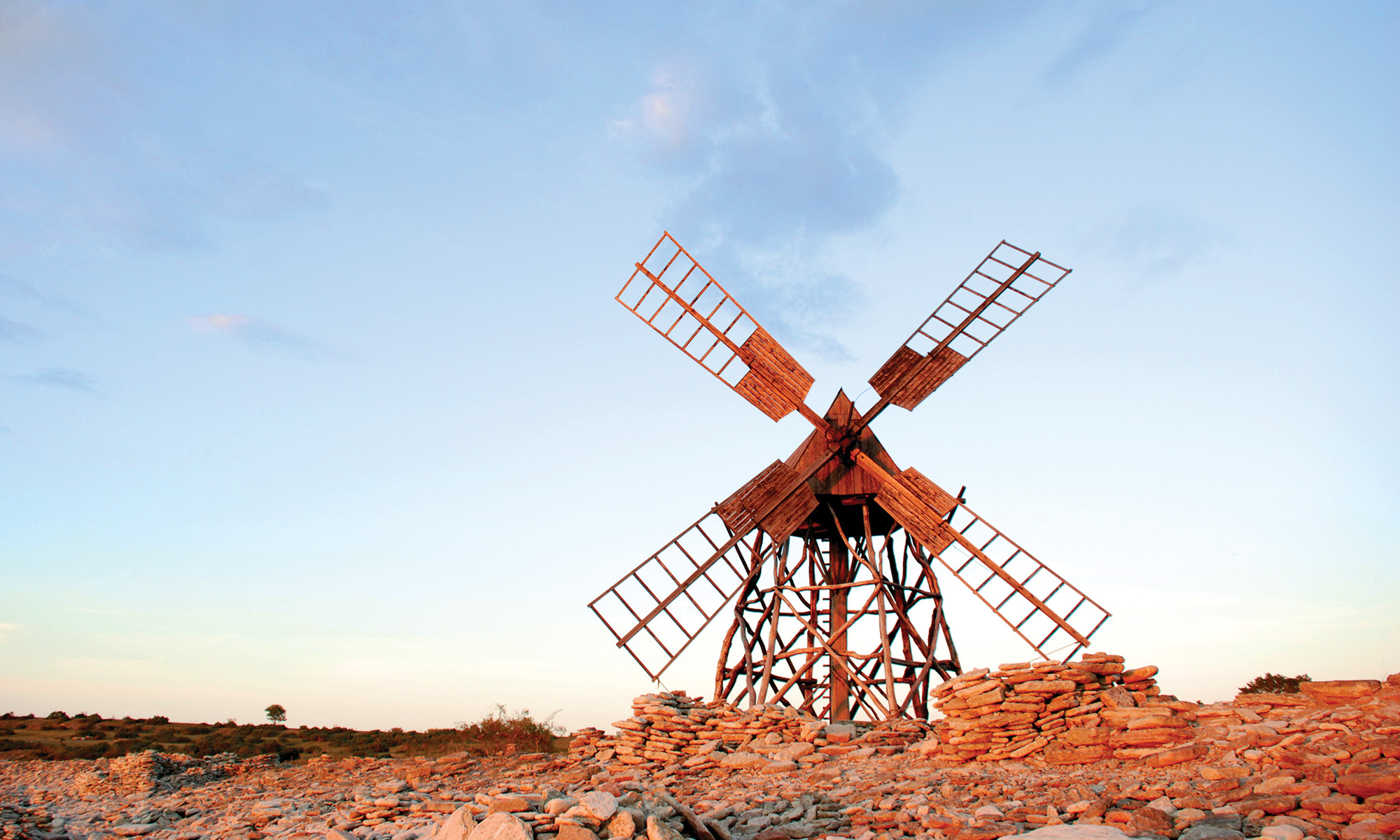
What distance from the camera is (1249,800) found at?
8.43 metres

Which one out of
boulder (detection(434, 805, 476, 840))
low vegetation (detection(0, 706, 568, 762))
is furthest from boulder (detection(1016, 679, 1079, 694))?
low vegetation (detection(0, 706, 568, 762))

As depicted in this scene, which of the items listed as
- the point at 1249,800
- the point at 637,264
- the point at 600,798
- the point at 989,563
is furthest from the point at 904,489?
the point at 600,798

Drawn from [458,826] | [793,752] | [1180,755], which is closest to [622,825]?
[458,826]

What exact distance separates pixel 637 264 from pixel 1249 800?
14537 millimetres

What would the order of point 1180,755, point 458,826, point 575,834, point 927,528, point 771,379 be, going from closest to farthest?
point 575,834, point 458,826, point 1180,755, point 927,528, point 771,379

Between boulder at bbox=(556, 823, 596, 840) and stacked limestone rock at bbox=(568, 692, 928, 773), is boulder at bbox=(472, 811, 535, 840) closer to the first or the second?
boulder at bbox=(556, 823, 596, 840)

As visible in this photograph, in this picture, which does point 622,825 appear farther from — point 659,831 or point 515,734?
point 515,734

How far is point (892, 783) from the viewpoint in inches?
451

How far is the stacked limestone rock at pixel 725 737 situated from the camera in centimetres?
1402

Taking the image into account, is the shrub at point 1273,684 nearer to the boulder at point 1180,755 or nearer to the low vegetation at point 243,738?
the boulder at point 1180,755

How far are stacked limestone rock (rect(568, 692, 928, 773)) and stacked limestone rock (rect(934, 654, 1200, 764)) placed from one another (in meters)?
1.37

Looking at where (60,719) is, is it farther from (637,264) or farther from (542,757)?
(637,264)

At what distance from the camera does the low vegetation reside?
2334cm

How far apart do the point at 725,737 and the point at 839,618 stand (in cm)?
411
